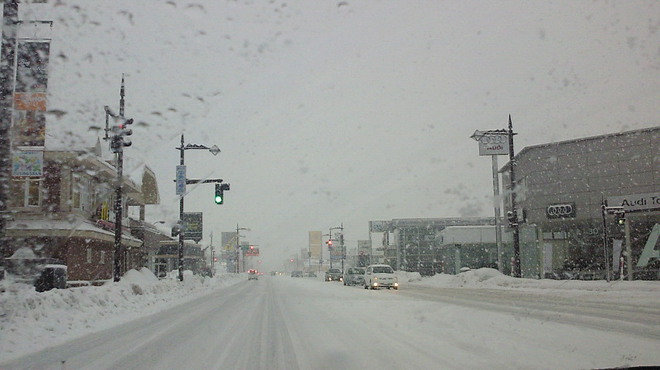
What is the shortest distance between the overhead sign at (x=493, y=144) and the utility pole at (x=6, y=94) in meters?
37.0

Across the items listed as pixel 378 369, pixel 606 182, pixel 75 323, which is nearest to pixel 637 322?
pixel 378 369

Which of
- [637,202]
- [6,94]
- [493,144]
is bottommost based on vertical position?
[637,202]

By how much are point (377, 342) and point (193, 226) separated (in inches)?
1323

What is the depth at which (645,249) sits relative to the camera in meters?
38.3

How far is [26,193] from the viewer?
3138cm

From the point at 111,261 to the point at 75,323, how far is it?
26.7m

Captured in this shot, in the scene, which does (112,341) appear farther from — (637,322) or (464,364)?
(637,322)

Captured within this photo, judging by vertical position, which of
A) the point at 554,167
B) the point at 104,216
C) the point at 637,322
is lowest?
the point at 637,322

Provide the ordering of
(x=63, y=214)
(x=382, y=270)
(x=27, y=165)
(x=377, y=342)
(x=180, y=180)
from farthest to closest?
1. (x=382, y=270)
2. (x=180, y=180)
3. (x=63, y=214)
4. (x=27, y=165)
5. (x=377, y=342)

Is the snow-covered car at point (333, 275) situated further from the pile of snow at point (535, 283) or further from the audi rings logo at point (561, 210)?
the audi rings logo at point (561, 210)

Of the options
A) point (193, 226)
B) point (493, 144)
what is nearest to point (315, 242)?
point (493, 144)

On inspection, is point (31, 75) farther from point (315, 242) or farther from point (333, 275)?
point (315, 242)

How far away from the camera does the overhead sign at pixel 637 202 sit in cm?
3509

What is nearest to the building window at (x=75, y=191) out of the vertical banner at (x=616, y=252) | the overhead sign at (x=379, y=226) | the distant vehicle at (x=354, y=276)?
the distant vehicle at (x=354, y=276)
